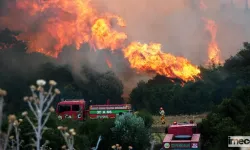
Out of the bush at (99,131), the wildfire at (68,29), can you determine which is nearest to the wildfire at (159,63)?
the wildfire at (68,29)

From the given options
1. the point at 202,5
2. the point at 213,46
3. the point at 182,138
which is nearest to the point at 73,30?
the point at 213,46

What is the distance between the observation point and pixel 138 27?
44.8 m

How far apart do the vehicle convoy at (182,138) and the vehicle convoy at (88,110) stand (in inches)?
369

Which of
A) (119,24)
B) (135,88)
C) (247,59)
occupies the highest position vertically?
(119,24)

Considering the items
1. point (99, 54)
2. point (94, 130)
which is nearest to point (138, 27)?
point (99, 54)

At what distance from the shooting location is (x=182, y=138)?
62.3 feet

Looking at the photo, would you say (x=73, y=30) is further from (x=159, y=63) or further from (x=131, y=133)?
(x=131, y=133)

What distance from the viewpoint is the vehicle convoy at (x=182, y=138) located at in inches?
687

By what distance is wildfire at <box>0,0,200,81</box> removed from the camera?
4069 centimetres

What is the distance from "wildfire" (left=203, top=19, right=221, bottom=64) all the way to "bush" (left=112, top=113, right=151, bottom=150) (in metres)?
24.7

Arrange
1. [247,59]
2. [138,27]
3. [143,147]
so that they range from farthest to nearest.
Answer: [138,27]
[247,59]
[143,147]

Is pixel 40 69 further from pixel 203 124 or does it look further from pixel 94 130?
pixel 203 124

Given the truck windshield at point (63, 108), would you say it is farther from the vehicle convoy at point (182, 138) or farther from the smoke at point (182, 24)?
the smoke at point (182, 24)

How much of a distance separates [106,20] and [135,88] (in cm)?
838
